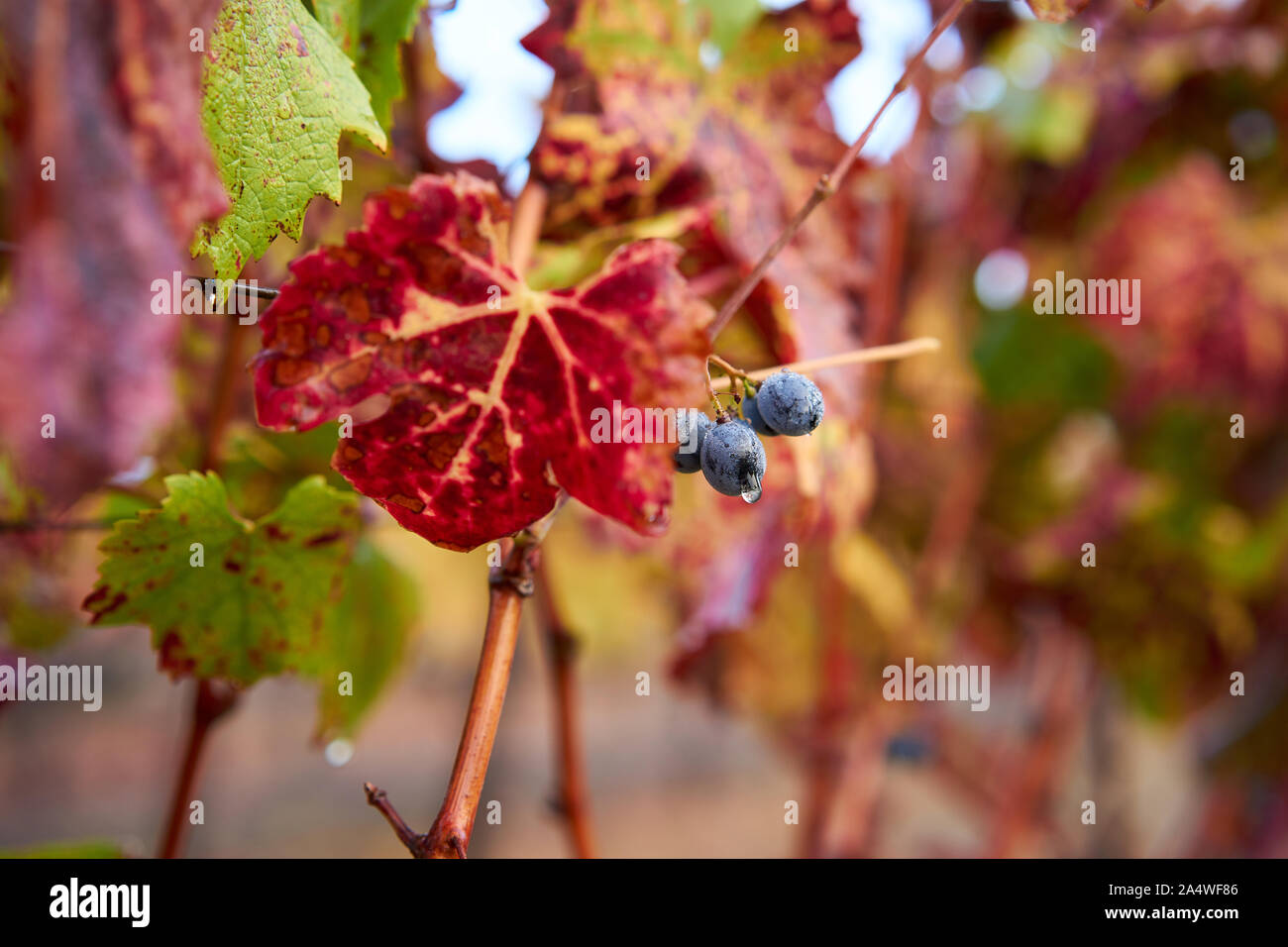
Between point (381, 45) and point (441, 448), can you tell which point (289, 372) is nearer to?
point (441, 448)

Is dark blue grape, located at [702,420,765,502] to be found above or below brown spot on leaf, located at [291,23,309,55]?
below

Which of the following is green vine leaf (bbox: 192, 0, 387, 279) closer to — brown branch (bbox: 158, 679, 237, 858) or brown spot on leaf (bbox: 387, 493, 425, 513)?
brown spot on leaf (bbox: 387, 493, 425, 513)

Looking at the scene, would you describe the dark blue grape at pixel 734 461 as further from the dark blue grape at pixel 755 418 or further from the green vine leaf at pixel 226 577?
the green vine leaf at pixel 226 577

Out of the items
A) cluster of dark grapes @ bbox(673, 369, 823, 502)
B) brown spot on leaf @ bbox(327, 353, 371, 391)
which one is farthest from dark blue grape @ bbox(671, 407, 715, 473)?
brown spot on leaf @ bbox(327, 353, 371, 391)

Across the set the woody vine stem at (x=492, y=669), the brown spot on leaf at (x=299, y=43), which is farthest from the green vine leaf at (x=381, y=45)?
the woody vine stem at (x=492, y=669)

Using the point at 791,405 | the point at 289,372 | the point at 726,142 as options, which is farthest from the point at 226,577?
the point at 726,142

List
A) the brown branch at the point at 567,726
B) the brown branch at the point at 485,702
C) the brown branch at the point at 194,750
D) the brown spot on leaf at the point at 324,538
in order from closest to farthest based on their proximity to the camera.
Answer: the brown branch at the point at 485,702
the brown spot on leaf at the point at 324,538
the brown branch at the point at 194,750
the brown branch at the point at 567,726

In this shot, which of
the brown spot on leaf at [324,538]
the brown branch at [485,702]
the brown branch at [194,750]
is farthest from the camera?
the brown branch at [194,750]

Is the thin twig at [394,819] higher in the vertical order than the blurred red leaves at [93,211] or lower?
lower
